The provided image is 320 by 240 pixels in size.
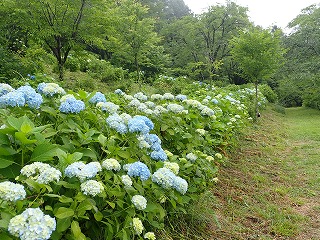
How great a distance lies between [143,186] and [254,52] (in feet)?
31.6

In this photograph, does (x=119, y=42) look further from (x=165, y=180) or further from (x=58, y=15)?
(x=165, y=180)

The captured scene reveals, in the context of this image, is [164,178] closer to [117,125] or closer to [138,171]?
[138,171]

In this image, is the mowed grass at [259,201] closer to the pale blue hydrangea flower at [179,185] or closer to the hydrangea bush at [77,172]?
the hydrangea bush at [77,172]

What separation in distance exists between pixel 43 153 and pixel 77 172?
0.75 feet

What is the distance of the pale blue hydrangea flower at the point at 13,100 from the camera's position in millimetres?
1758

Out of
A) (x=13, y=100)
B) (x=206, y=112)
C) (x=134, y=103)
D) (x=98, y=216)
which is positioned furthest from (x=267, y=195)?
(x=13, y=100)

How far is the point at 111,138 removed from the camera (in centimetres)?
203

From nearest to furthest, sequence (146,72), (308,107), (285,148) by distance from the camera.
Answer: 1. (285,148)
2. (146,72)
3. (308,107)

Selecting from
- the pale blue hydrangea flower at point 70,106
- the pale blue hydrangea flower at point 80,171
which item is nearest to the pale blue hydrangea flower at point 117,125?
the pale blue hydrangea flower at point 70,106

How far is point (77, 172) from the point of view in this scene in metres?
1.39

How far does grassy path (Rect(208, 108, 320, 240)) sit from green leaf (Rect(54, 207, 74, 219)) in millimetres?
1706

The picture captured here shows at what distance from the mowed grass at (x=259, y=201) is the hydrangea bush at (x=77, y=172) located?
1.36 ft

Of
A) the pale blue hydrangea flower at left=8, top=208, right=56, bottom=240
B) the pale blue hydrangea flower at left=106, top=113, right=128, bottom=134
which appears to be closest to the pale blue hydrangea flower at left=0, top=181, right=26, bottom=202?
the pale blue hydrangea flower at left=8, top=208, right=56, bottom=240

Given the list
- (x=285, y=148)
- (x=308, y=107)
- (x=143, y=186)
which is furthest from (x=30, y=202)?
(x=308, y=107)
